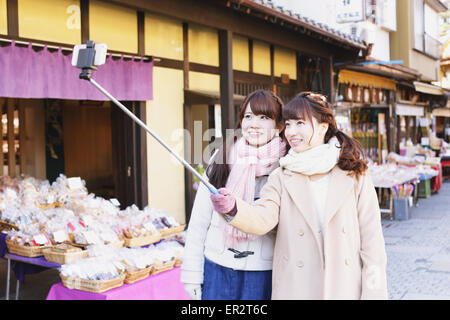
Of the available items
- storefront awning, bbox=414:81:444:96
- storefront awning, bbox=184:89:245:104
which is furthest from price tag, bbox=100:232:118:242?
storefront awning, bbox=414:81:444:96

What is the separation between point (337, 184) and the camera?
2.77 meters

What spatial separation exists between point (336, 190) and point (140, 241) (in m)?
3.48

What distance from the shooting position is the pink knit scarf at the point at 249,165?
3.04 metres

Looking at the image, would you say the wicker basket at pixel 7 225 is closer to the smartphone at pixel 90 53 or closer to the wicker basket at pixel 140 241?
the wicker basket at pixel 140 241

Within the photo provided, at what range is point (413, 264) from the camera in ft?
26.0

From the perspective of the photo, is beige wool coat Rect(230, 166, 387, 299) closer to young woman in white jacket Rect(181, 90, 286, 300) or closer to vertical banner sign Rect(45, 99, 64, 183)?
young woman in white jacket Rect(181, 90, 286, 300)

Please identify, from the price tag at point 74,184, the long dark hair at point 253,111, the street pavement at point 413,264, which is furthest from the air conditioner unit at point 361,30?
the long dark hair at point 253,111

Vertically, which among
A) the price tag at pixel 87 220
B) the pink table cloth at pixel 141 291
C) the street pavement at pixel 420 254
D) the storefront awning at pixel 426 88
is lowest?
the street pavement at pixel 420 254

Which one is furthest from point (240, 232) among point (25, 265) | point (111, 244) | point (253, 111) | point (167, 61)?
point (167, 61)

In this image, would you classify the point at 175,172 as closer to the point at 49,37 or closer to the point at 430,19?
the point at 49,37

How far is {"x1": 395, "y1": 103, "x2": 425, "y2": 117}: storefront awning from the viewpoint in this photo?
19297 mm

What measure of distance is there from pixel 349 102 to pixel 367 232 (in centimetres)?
1255

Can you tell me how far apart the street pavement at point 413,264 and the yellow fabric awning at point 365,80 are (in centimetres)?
422

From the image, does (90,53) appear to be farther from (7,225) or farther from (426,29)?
(426,29)
